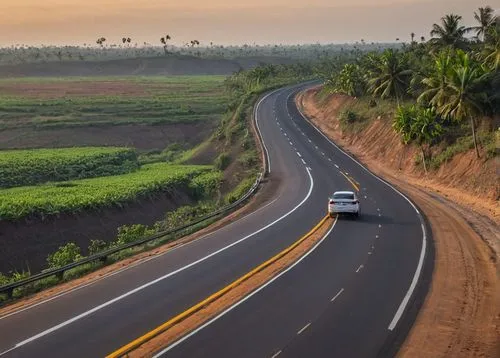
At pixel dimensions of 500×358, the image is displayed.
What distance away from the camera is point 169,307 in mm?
17984

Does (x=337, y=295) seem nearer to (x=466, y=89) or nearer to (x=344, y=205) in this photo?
(x=344, y=205)

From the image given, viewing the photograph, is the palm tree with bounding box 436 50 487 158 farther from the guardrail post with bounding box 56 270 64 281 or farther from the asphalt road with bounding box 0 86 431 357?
the guardrail post with bounding box 56 270 64 281

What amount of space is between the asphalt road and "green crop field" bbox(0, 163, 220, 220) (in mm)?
16022

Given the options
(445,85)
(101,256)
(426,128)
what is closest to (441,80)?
(445,85)

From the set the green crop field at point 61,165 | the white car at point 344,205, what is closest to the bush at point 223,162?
the green crop field at point 61,165

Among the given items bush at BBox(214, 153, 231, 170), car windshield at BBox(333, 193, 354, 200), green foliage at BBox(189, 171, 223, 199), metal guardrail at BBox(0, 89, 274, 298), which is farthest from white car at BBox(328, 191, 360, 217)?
bush at BBox(214, 153, 231, 170)

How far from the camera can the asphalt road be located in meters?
14.9

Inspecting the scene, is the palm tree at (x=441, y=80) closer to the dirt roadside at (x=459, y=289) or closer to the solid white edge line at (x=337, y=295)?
the dirt roadside at (x=459, y=289)

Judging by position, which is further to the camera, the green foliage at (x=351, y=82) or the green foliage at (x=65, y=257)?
the green foliage at (x=351, y=82)

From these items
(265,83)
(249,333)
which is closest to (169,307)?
(249,333)

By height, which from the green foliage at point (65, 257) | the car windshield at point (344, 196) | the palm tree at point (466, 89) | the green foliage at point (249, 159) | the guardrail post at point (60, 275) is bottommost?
the green foliage at point (249, 159)

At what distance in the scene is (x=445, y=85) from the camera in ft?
144

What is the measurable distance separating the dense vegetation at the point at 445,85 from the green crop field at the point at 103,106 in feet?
146

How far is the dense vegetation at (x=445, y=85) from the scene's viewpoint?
41844 mm
